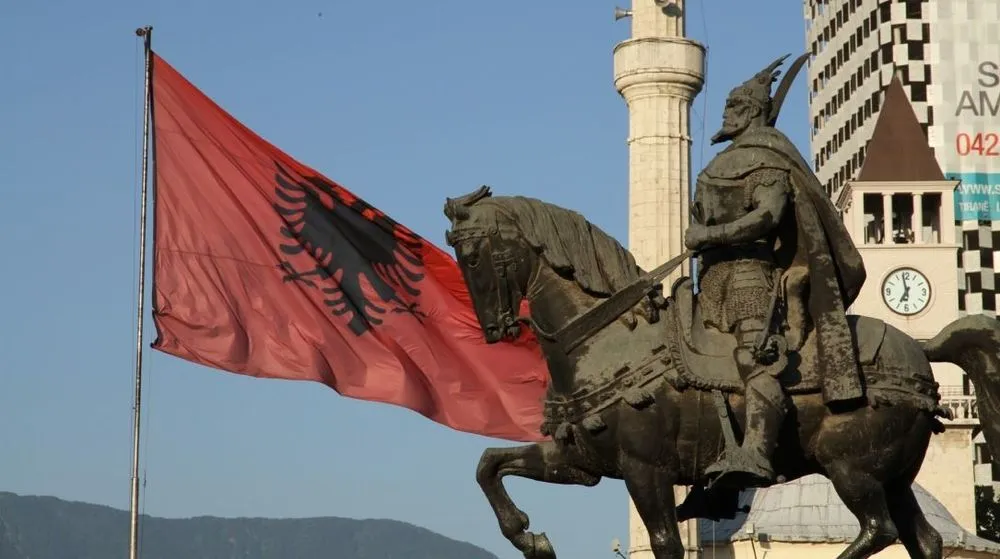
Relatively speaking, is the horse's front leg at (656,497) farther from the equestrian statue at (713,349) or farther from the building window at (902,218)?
the building window at (902,218)

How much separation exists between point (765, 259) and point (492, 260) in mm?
2078

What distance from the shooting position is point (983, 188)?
118 meters

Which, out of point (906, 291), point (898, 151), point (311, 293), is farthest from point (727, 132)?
point (898, 151)

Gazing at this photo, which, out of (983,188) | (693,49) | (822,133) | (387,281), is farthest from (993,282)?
(387,281)

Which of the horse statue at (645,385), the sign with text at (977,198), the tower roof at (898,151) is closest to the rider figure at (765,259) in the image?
the horse statue at (645,385)

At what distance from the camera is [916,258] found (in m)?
86.9

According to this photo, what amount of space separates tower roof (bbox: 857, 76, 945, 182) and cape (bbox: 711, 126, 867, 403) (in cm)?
7239

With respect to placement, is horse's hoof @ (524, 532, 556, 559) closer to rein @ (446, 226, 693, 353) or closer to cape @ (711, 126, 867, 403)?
rein @ (446, 226, 693, 353)

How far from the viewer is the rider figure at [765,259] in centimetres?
1689

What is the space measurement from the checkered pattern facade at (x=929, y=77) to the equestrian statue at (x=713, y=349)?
102 m

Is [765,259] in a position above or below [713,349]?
above

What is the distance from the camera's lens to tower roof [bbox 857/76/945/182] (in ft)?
293

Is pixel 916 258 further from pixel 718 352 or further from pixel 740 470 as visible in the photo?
pixel 740 470

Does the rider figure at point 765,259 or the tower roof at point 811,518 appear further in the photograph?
the tower roof at point 811,518
